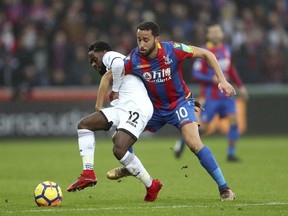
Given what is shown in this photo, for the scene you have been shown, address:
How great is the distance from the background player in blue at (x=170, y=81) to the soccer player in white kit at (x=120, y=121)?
0.16 metres

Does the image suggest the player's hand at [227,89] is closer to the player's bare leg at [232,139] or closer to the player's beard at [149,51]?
the player's beard at [149,51]

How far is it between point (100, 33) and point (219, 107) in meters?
7.89

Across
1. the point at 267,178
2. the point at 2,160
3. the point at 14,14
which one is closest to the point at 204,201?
the point at 267,178

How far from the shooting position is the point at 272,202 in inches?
345

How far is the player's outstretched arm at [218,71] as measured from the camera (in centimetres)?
862

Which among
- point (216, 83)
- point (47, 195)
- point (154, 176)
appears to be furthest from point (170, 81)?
point (216, 83)

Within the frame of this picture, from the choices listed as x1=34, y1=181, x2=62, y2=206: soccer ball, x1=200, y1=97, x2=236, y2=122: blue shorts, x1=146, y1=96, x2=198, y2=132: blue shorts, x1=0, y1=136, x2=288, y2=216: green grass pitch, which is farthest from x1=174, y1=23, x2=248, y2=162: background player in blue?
x1=34, y1=181, x2=62, y2=206: soccer ball

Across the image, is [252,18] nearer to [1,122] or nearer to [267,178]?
[1,122]

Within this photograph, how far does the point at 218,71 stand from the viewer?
8.89 m

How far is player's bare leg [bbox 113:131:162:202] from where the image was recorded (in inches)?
348

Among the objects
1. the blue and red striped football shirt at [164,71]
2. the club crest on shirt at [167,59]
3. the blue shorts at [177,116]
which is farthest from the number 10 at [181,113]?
the club crest on shirt at [167,59]

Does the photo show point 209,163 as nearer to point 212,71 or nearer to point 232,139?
point 232,139

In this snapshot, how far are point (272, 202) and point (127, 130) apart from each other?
1767 mm

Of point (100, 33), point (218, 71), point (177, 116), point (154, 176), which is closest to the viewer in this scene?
point (218, 71)
